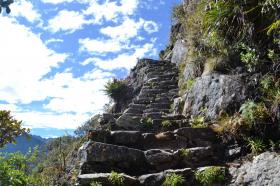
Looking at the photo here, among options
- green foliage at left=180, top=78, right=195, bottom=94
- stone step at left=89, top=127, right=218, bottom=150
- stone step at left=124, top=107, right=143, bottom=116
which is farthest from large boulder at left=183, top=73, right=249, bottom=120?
stone step at left=124, top=107, right=143, bottom=116

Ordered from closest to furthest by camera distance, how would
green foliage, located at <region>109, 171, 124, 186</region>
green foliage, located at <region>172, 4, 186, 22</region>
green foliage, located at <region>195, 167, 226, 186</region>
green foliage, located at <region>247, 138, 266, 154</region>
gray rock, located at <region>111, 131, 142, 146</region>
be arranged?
green foliage, located at <region>195, 167, 226, 186</region> < green foliage, located at <region>109, 171, 124, 186</region> < green foliage, located at <region>247, 138, 266, 154</region> < gray rock, located at <region>111, 131, 142, 146</region> < green foliage, located at <region>172, 4, 186, 22</region>

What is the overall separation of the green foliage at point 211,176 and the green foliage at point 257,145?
2.24 feet

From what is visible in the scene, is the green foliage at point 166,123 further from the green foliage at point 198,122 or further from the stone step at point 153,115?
the stone step at point 153,115

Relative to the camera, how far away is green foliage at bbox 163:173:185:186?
22.2 feet

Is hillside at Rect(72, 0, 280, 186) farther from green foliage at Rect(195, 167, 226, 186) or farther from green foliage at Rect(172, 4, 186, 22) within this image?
green foliage at Rect(172, 4, 186, 22)

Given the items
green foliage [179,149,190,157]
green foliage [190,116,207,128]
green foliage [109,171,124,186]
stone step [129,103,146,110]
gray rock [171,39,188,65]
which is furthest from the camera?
gray rock [171,39,188,65]

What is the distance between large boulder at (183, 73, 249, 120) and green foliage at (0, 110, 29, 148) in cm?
416

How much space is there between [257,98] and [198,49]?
10.5 ft

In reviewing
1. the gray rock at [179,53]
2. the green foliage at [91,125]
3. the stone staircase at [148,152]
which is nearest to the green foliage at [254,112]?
the stone staircase at [148,152]

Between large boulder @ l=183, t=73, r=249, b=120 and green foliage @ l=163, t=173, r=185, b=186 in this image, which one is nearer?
green foliage @ l=163, t=173, r=185, b=186

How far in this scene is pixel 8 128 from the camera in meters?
5.84

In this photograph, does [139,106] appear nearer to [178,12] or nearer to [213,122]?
[213,122]

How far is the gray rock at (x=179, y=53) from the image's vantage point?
14.1 m

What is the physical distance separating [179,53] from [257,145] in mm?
7898
